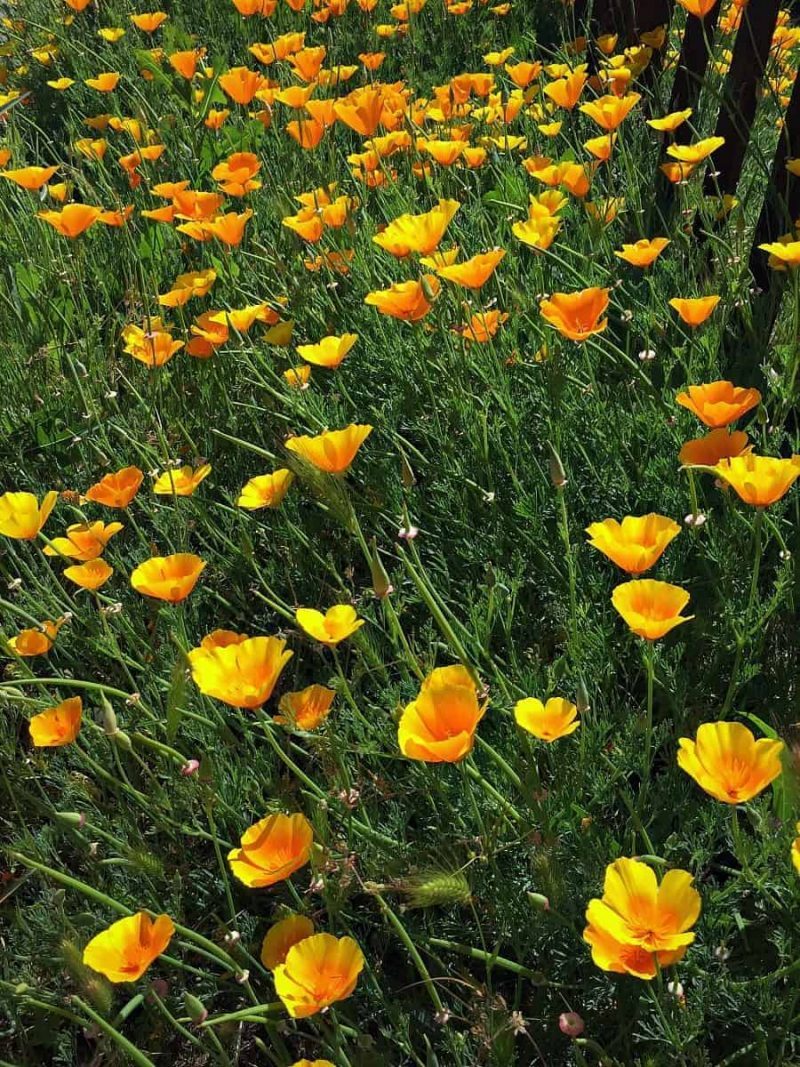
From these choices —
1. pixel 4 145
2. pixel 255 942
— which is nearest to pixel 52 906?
pixel 255 942

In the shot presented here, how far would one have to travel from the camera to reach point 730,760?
46.7 inches

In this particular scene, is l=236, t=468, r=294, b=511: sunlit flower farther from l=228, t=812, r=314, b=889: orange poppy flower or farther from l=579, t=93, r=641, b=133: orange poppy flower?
l=579, t=93, r=641, b=133: orange poppy flower

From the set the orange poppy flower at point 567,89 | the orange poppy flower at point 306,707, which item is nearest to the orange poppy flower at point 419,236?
the orange poppy flower at point 567,89

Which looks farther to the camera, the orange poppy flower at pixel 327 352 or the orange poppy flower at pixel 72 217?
the orange poppy flower at pixel 72 217

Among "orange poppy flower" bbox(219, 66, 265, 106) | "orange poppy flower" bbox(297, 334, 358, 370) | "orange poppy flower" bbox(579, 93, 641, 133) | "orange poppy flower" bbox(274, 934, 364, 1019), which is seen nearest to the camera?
"orange poppy flower" bbox(274, 934, 364, 1019)

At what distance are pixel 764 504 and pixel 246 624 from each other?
121 centimetres

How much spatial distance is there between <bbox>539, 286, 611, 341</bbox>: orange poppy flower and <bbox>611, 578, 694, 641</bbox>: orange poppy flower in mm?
589

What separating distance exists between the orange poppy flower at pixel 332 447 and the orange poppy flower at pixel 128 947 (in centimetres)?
70

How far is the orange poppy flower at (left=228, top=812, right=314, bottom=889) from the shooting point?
4.41 feet

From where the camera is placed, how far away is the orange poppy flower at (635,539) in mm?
1343

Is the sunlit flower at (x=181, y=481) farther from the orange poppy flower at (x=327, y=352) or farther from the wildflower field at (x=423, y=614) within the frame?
the orange poppy flower at (x=327, y=352)

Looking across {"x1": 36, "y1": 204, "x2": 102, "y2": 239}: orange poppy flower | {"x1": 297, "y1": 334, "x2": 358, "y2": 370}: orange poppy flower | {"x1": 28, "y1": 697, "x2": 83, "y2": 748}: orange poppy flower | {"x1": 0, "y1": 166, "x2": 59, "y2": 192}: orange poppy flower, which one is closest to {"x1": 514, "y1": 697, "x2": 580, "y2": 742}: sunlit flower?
{"x1": 28, "y1": 697, "x2": 83, "y2": 748}: orange poppy flower

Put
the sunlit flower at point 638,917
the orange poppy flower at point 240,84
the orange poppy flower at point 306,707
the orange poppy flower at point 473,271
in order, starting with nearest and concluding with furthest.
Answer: the sunlit flower at point 638,917 → the orange poppy flower at point 306,707 → the orange poppy flower at point 473,271 → the orange poppy flower at point 240,84

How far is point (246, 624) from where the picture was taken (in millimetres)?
2182
